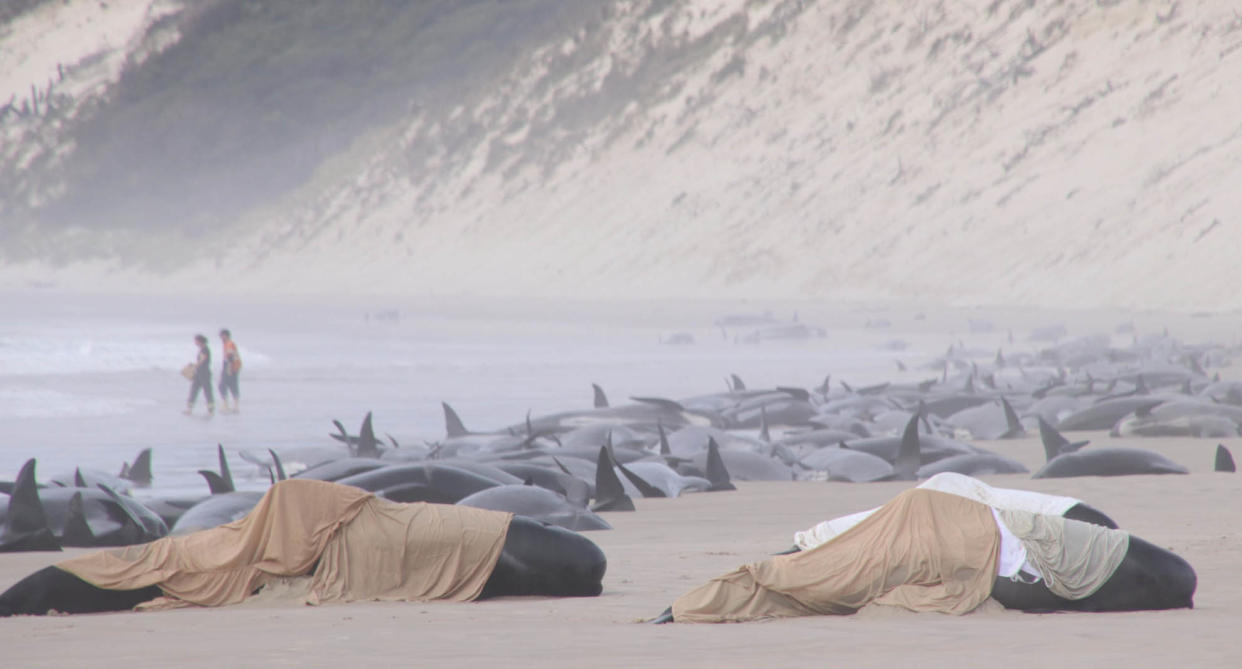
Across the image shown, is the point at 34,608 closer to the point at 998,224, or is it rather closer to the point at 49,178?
the point at 998,224

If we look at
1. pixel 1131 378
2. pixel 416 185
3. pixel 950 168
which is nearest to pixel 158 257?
pixel 416 185

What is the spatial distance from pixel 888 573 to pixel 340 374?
23.3m

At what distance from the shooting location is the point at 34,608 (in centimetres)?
581

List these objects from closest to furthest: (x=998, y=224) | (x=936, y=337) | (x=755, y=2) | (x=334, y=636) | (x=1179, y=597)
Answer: (x=334, y=636), (x=1179, y=597), (x=936, y=337), (x=998, y=224), (x=755, y=2)

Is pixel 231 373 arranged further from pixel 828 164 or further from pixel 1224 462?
pixel 828 164

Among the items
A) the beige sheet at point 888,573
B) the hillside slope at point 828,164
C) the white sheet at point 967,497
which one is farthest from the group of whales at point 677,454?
the hillside slope at point 828,164

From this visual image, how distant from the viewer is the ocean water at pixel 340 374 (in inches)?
656

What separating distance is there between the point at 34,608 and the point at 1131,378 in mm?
16146

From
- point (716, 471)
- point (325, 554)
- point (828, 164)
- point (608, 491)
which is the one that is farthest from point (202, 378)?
point (828, 164)

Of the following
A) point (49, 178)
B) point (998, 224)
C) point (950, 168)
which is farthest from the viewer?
point (49, 178)

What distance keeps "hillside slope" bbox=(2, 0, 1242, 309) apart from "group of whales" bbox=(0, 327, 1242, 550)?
34283 mm

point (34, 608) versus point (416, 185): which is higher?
point (416, 185)

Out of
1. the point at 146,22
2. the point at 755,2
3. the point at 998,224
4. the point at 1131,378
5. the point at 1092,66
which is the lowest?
the point at 1131,378

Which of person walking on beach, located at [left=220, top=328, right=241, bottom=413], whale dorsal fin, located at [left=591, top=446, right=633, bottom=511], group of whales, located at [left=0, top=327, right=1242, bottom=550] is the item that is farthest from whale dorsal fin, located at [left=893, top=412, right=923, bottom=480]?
person walking on beach, located at [left=220, top=328, right=241, bottom=413]
